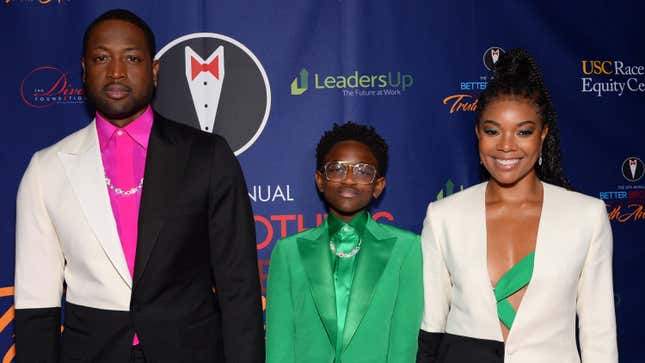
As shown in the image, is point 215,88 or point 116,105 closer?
point 116,105

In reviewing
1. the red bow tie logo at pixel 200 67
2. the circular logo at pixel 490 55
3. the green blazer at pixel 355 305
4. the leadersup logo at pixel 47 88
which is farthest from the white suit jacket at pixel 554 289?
the leadersup logo at pixel 47 88

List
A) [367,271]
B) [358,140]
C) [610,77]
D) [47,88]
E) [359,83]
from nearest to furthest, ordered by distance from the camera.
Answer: [367,271] < [358,140] < [47,88] < [359,83] < [610,77]

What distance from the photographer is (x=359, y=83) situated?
327 cm

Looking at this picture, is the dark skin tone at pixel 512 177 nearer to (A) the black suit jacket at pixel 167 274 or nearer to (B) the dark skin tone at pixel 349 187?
(B) the dark skin tone at pixel 349 187

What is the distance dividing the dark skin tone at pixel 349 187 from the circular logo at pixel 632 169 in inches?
68.3

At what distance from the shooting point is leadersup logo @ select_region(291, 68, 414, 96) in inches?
128

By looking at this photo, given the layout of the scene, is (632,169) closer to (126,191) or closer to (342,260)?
(342,260)

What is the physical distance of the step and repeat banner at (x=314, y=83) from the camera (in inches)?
124

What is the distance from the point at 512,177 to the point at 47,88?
2278 millimetres

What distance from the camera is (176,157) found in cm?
218

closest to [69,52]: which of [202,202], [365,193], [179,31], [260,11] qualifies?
[179,31]

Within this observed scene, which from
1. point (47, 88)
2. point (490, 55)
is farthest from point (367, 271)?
point (47, 88)

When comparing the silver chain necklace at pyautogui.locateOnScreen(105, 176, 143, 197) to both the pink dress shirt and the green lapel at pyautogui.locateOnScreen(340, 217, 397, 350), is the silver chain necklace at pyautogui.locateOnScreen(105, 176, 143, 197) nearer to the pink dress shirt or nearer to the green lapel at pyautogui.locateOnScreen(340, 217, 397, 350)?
the pink dress shirt

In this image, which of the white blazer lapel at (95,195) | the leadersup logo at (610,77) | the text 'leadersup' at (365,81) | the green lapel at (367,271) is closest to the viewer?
the white blazer lapel at (95,195)
